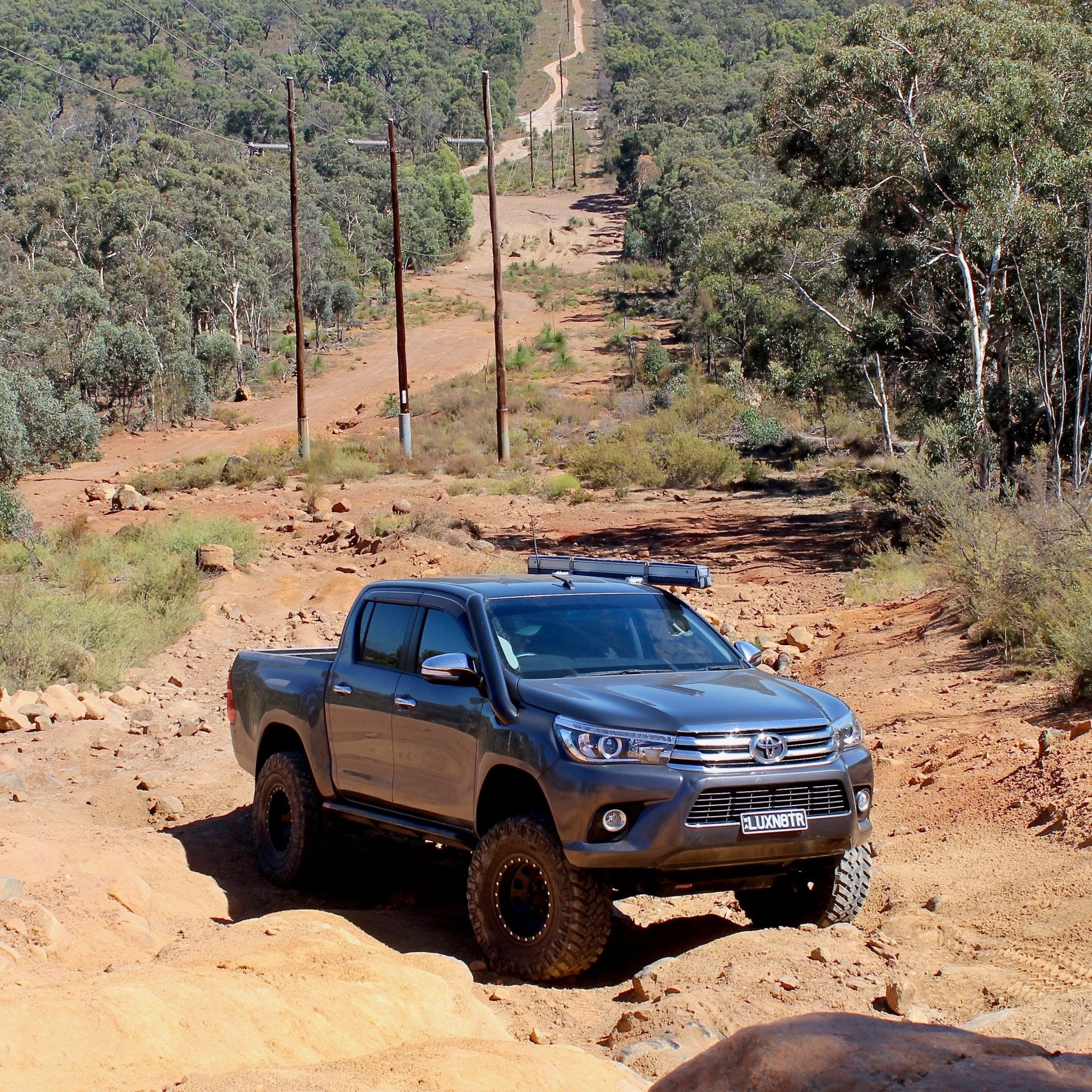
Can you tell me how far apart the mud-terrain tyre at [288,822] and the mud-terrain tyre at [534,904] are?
5.55 ft

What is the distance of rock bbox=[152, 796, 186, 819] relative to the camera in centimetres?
924

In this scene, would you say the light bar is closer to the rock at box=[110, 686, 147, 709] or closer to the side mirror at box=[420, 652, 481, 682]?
the side mirror at box=[420, 652, 481, 682]

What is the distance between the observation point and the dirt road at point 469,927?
4.70 m

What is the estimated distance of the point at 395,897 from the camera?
7664 millimetres

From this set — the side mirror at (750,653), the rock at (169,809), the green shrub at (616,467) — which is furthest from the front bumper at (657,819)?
the green shrub at (616,467)

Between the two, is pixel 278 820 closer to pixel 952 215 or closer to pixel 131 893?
pixel 131 893

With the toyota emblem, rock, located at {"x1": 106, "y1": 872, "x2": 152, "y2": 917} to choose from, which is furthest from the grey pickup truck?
rock, located at {"x1": 106, "y1": 872, "x2": 152, "y2": 917}

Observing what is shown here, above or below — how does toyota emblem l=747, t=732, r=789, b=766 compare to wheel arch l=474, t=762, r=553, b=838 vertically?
above

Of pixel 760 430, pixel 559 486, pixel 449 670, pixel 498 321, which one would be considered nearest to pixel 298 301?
pixel 498 321

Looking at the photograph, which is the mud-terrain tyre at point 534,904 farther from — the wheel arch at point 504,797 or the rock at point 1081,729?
the rock at point 1081,729

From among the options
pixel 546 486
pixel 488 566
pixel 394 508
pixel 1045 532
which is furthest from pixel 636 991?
pixel 546 486

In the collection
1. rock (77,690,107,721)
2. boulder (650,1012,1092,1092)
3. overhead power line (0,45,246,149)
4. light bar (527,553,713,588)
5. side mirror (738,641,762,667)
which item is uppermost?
overhead power line (0,45,246,149)

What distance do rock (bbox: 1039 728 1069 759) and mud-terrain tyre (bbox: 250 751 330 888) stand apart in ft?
15.4

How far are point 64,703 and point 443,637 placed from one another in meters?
6.46
